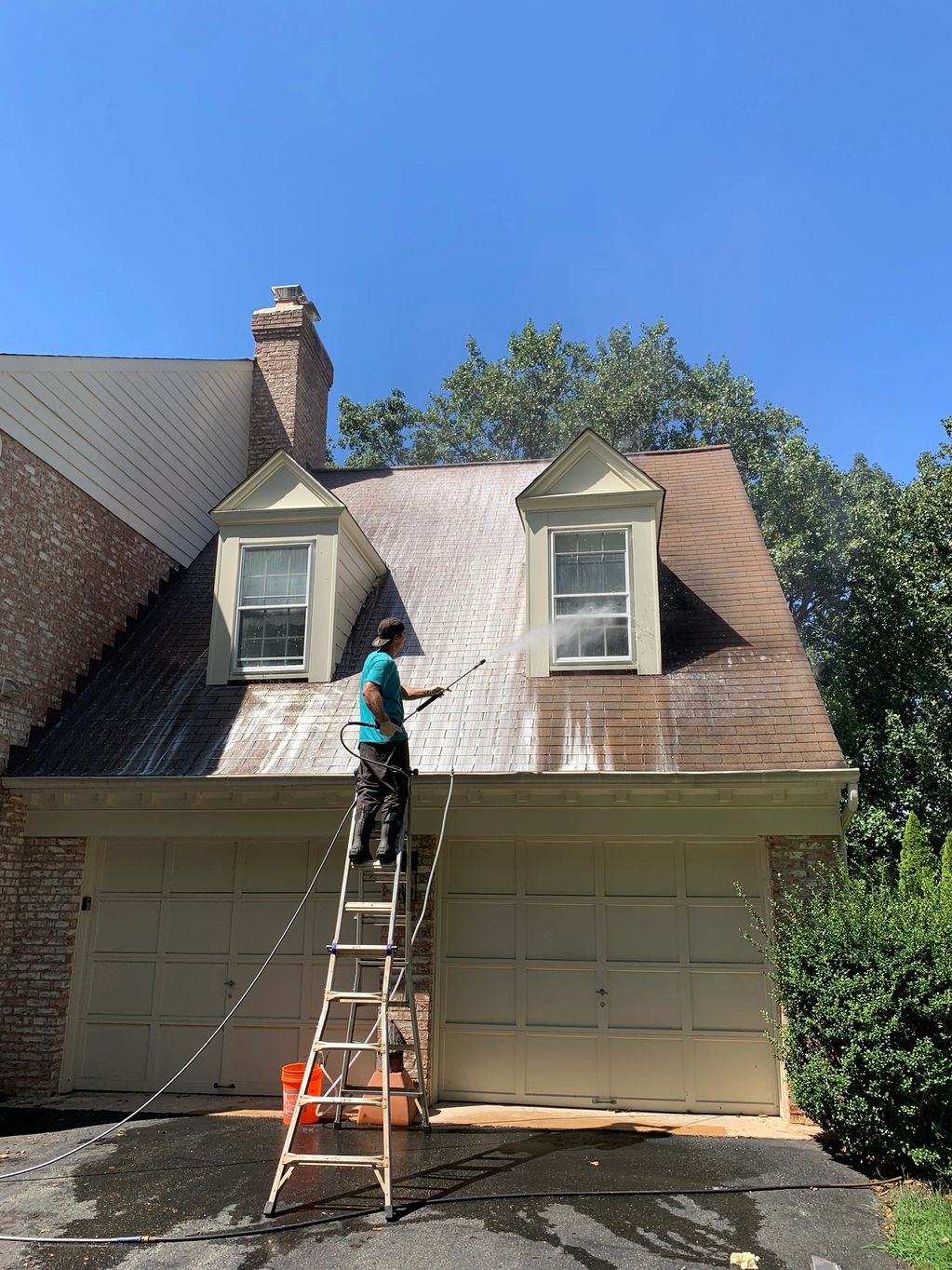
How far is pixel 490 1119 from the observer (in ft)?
23.6

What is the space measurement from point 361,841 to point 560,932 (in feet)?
8.73

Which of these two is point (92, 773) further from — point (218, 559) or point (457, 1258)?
point (457, 1258)

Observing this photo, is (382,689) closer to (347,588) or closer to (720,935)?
(347,588)

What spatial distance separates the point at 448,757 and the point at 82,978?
13.7 feet

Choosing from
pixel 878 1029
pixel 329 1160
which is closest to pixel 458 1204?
pixel 329 1160

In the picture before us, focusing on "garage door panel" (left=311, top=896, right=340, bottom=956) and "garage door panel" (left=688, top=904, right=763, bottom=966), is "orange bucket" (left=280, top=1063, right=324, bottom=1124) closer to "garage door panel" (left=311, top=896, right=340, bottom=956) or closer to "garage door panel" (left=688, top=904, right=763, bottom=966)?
"garage door panel" (left=311, top=896, right=340, bottom=956)

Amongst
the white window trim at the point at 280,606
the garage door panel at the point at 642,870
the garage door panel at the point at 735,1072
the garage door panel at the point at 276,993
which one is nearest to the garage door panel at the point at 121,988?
the garage door panel at the point at 276,993

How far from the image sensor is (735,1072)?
7504mm

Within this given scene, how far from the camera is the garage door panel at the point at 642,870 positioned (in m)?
8.02

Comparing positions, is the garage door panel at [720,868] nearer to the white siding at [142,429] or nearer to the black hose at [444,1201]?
the black hose at [444,1201]

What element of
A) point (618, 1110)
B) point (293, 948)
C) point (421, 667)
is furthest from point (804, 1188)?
point (421, 667)

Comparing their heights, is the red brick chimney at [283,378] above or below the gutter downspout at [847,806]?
above

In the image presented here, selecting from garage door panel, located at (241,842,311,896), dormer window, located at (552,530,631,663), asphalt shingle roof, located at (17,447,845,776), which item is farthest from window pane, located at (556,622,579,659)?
garage door panel, located at (241,842,311,896)

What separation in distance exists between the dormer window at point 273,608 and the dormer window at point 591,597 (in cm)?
276
